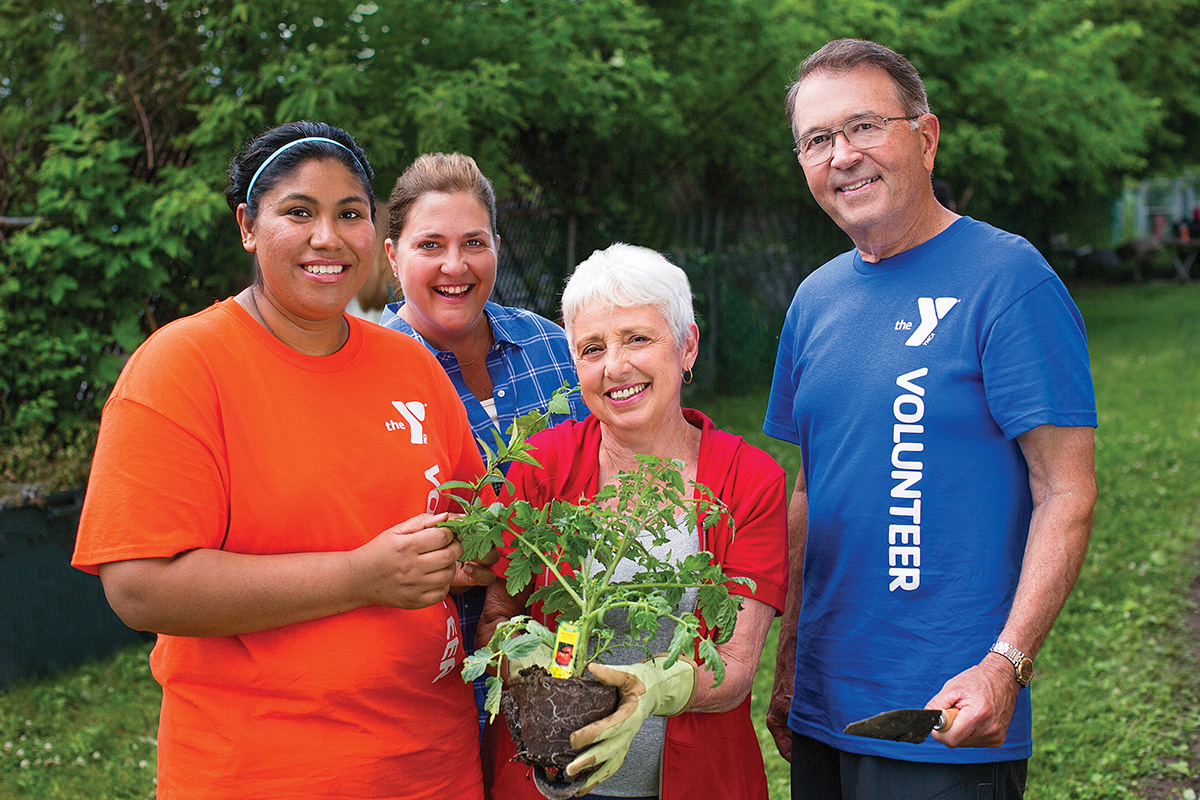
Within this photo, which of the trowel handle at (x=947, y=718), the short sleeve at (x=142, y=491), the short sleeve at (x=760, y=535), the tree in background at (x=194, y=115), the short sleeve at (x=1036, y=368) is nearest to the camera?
the short sleeve at (x=142, y=491)

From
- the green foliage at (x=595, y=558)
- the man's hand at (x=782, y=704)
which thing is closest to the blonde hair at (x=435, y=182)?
Answer: the green foliage at (x=595, y=558)

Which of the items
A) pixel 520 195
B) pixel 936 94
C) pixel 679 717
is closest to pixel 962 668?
pixel 679 717

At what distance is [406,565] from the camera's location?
184 cm

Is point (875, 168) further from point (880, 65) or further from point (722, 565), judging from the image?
point (722, 565)

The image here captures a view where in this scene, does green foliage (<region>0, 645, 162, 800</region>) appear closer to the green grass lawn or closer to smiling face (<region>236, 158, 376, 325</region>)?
the green grass lawn

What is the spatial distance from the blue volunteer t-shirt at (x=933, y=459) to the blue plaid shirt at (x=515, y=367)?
2.73 feet

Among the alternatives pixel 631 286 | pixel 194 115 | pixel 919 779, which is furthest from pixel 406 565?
pixel 194 115

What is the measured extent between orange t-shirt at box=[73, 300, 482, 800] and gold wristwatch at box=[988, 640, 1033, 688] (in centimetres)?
116

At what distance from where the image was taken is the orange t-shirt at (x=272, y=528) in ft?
5.56

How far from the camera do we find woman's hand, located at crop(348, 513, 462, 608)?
71.9 inches

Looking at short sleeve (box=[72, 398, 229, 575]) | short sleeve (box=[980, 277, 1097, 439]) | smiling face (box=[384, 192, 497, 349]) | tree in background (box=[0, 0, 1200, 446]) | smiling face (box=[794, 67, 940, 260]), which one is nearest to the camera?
short sleeve (box=[72, 398, 229, 575])

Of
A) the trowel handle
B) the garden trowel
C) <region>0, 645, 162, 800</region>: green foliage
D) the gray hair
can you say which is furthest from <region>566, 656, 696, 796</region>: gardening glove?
<region>0, 645, 162, 800</region>: green foliage

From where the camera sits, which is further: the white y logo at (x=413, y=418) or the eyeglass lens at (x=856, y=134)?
the eyeglass lens at (x=856, y=134)

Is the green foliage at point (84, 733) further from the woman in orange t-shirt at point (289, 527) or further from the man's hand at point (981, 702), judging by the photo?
the man's hand at point (981, 702)
